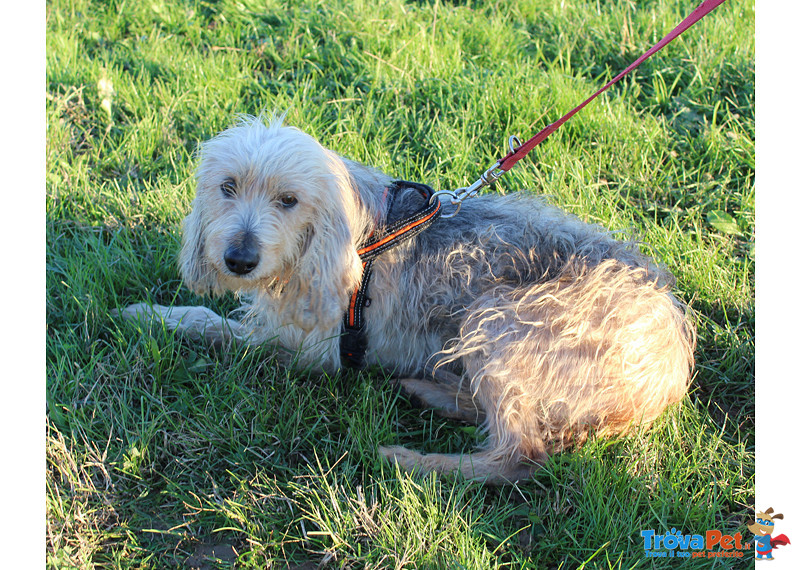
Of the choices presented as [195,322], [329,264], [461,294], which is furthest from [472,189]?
[195,322]

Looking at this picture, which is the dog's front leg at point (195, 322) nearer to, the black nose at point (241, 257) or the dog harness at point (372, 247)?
the dog harness at point (372, 247)

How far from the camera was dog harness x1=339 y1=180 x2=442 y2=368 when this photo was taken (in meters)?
2.96

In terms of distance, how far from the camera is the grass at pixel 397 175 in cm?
253

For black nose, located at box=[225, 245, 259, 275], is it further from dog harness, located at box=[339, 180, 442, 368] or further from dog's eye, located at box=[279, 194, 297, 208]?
dog harness, located at box=[339, 180, 442, 368]

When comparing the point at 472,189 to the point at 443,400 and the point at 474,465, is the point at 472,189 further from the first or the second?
the point at 474,465

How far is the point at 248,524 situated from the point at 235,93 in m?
3.29

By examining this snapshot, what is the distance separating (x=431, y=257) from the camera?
3074 mm

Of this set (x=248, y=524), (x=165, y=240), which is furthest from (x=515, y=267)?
(x=165, y=240)

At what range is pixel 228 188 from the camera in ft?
8.98

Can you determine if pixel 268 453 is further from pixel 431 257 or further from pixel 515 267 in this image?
pixel 515 267

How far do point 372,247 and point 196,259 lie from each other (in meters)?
0.82
